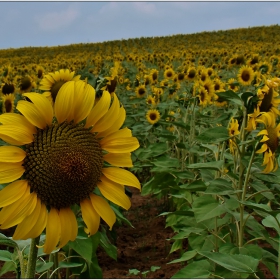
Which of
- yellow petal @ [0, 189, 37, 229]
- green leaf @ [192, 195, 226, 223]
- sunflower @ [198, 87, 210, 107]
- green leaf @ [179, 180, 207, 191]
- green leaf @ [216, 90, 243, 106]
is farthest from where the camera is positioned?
sunflower @ [198, 87, 210, 107]

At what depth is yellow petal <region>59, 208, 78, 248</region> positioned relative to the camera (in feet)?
3.46

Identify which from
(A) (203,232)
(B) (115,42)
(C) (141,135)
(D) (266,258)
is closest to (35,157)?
(D) (266,258)

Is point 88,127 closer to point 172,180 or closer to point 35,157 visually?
point 35,157

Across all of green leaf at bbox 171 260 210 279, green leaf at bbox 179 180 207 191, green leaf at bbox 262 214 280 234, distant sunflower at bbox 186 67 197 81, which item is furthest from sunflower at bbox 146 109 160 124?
green leaf at bbox 262 214 280 234

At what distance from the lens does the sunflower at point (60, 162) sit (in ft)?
3.34

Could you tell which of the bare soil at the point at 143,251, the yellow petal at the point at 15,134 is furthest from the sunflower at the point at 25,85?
the yellow petal at the point at 15,134

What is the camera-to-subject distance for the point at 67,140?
3.55ft

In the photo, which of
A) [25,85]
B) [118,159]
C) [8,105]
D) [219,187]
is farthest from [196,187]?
[25,85]

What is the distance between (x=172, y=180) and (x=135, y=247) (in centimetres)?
64

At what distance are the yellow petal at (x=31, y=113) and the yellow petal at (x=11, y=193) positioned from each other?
135 millimetres

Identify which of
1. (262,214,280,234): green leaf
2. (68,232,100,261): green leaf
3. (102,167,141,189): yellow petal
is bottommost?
(68,232,100,261): green leaf

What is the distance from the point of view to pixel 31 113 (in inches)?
41.3

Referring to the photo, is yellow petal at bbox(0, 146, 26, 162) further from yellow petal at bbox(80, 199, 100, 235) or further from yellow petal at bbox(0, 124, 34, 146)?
yellow petal at bbox(80, 199, 100, 235)

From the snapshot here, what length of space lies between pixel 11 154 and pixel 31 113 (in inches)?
3.9
